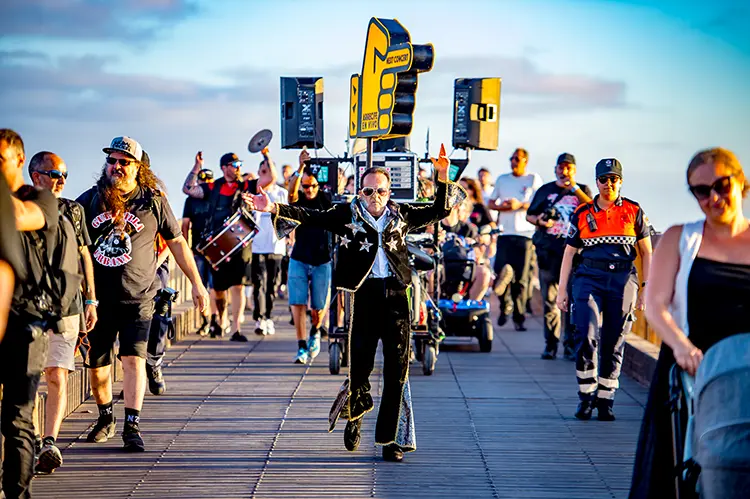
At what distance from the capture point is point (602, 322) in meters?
10.7

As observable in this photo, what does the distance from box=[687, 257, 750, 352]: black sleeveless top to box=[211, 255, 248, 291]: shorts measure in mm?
10280

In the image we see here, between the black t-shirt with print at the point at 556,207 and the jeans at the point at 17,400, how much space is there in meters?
8.63

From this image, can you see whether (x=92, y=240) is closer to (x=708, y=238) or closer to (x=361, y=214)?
(x=361, y=214)

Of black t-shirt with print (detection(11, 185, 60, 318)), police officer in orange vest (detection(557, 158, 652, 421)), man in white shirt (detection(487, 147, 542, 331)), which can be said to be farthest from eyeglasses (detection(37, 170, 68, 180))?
man in white shirt (detection(487, 147, 542, 331))

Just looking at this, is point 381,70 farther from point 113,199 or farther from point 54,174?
point 54,174

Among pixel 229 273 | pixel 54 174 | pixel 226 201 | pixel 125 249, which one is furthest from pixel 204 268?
pixel 54 174

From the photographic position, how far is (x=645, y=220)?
35.0ft

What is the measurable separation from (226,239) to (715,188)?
395 inches

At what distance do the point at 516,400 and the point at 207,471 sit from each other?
13.1ft

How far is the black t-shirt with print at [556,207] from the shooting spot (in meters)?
14.3

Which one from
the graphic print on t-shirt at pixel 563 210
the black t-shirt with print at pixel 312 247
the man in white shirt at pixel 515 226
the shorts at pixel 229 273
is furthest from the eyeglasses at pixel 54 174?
the man in white shirt at pixel 515 226

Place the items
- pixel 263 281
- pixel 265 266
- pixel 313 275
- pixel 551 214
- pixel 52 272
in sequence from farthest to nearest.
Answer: pixel 265 266 < pixel 263 281 < pixel 551 214 < pixel 313 275 < pixel 52 272

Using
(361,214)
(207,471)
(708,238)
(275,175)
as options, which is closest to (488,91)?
(275,175)

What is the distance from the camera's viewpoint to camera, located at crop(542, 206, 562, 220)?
14.5 metres
